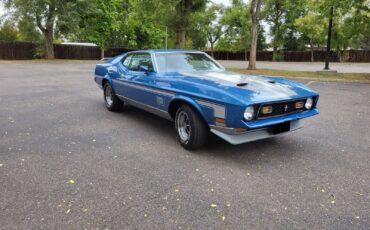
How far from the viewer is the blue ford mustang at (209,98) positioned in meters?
3.74

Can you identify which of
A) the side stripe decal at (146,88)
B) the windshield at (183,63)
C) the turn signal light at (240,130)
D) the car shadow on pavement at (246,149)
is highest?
the windshield at (183,63)

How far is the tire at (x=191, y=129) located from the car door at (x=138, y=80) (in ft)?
2.18

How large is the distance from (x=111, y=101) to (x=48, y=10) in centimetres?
2365

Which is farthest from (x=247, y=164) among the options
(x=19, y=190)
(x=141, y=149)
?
(x=19, y=190)

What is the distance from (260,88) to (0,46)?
32716mm

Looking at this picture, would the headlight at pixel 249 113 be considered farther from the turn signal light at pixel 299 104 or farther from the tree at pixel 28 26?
the tree at pixel 28 26

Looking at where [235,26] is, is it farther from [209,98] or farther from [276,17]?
[209,98]

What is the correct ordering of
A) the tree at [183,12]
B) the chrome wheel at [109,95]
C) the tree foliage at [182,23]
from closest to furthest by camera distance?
the chrome wheel at [109,95], the tree foliage at [182,23], the tree at [183,12]

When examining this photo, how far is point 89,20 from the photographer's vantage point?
31.5 m

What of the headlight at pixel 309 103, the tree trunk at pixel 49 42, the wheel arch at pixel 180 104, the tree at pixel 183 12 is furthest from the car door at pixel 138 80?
the tree trunk at pixel 49 42

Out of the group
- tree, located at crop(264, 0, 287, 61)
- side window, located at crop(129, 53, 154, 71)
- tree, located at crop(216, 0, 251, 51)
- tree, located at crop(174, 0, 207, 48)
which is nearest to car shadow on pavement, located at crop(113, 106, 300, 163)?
side window, located at crop(129, 53, 154, 71)

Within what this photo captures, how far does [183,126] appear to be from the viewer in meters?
4.52

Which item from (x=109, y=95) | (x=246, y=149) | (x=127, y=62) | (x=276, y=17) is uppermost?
(x=276, y=17)

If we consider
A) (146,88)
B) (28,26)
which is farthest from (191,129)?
(28,26)
